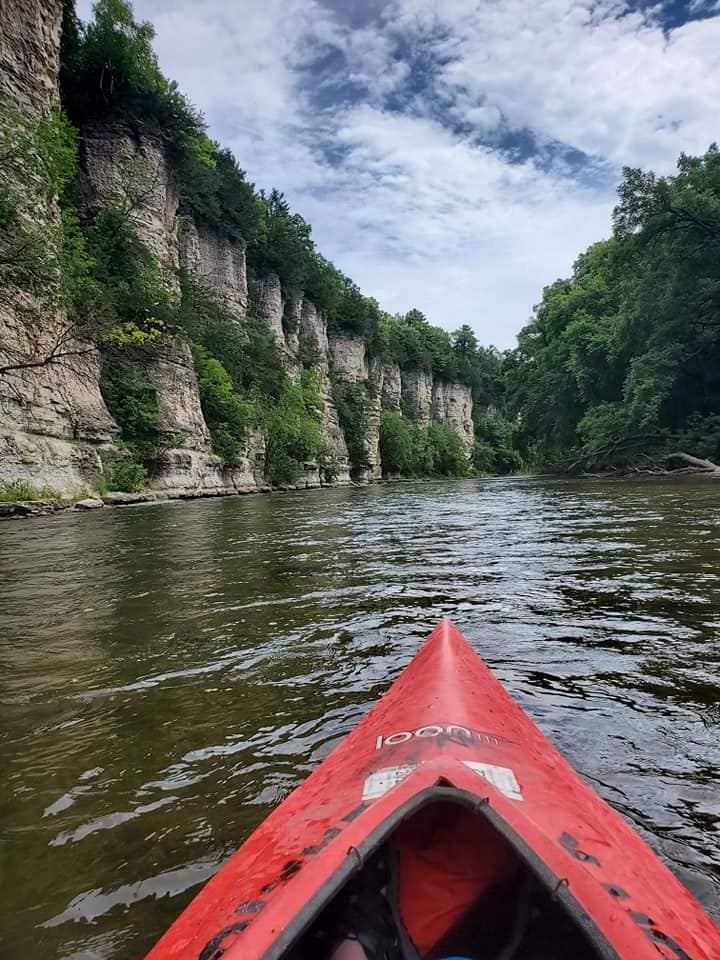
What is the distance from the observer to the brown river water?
151cm

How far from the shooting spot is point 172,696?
2592 mm

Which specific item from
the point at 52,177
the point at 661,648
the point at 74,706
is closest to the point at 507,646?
the point at 661,648

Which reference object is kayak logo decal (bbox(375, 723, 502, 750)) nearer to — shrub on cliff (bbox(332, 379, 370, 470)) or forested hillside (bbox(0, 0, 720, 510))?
forested hillside (bbox(0, 0, 720, 510))

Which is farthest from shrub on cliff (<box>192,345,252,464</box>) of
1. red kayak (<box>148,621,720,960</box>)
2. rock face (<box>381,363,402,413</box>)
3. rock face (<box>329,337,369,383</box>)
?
rock face (<box>381,363,402,413</box>)

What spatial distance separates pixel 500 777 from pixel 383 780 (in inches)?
10.4

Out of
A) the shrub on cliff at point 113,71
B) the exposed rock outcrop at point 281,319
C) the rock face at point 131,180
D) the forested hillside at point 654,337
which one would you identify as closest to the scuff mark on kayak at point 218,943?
the forested hillside at point 654,337

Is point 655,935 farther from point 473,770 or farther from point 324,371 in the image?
point 324,371

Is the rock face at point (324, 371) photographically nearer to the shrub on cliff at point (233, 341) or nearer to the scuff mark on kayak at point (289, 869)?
the shrub on cliff at point (233, 341)

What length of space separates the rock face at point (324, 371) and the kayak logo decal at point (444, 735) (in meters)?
35.4

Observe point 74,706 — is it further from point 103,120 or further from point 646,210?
point 103,120

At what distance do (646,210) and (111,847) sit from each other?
75.8 ft

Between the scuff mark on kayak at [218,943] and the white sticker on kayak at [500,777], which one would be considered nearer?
→ the scuff mark on kayak at [218,943]

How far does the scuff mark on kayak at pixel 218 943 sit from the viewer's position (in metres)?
0.91

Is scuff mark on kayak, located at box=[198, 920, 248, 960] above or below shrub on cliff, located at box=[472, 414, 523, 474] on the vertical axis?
below
